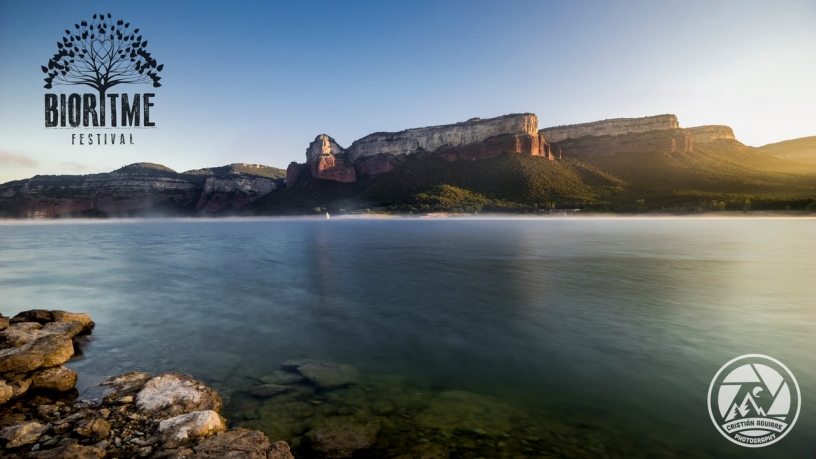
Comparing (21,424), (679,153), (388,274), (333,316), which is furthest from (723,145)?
(21,424)

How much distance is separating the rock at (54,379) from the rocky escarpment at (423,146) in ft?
415

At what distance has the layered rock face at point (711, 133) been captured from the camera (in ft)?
396

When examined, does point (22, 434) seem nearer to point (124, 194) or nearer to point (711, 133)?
point (711, 133)

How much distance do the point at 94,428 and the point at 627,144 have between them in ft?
463

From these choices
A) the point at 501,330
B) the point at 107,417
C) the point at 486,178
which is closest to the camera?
the point at 107,417

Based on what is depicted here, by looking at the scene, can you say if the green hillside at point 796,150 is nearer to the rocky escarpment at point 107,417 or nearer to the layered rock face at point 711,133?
the layered rock face at point 711,133

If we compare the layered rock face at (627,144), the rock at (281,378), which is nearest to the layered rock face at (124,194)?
the layered rock face at (627,144)

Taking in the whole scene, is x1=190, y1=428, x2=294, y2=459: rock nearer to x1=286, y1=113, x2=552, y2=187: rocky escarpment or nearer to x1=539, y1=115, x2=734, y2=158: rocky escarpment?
x1=286, y1=113, x2=552, y2=187: rocky escarpment

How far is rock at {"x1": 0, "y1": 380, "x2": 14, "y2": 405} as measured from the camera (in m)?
6.75

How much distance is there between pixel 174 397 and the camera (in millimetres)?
6770

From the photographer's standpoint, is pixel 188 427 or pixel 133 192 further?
pixel 133 192

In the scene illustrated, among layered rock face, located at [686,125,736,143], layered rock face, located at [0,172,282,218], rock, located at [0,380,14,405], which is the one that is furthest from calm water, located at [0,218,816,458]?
layered rock face, located at [0,172,282,218]

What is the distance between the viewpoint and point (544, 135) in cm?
13800

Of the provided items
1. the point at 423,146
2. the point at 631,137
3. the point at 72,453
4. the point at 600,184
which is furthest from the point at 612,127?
the point at 72,453
